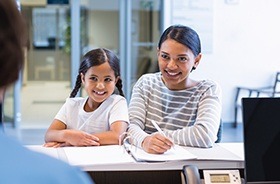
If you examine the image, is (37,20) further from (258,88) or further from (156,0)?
(258,88)

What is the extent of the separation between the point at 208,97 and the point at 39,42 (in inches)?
214

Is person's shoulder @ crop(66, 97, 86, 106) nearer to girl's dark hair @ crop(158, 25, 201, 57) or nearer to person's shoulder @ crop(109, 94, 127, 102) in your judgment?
person's shoulder @ crop(109, 94, 127, 102)

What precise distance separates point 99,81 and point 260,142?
2.49 feet

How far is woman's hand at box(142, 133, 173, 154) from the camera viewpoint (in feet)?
4.97

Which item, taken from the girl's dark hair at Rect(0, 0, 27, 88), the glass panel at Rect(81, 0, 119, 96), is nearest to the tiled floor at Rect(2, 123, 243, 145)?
the glass panel at Rect(81, 0, 119, 96)

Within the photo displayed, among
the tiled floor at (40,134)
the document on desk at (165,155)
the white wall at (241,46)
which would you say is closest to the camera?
the document on desk at (165,155)

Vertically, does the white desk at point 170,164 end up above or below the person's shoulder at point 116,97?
below

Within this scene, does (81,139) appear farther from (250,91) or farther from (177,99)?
(250,91)

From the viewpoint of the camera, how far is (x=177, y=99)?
1.88m

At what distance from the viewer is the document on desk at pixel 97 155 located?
1420mm

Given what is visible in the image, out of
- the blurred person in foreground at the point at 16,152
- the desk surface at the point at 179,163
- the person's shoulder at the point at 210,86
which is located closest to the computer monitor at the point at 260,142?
the desk surface at the point at 179,163

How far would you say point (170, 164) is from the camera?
1.44m

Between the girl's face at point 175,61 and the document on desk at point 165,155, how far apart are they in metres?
0.35

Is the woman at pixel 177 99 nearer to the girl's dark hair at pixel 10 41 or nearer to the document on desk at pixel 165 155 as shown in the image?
the document on desk at pixel 165 155
